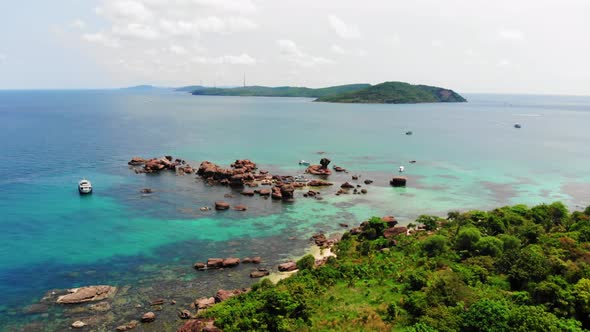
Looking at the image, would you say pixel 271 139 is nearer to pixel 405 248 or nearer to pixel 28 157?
pixel 28 157

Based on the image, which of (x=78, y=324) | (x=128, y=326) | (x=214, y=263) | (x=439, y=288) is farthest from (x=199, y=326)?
(x=439, y=288)

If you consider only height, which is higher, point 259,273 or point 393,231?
point 393,231

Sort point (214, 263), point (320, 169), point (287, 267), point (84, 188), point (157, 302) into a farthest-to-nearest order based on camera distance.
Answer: point (320, 169) → point (84, 188) → point (214, 263) → point (287, 267) → point (157, 302)

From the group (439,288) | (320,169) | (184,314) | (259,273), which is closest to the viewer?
(439,288)

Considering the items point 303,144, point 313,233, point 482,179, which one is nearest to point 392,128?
point 303,144

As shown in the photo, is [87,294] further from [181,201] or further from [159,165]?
[159,165]

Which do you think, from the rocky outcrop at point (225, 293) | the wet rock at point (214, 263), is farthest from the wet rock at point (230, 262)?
the rocky outcrop at point (225, 293)
